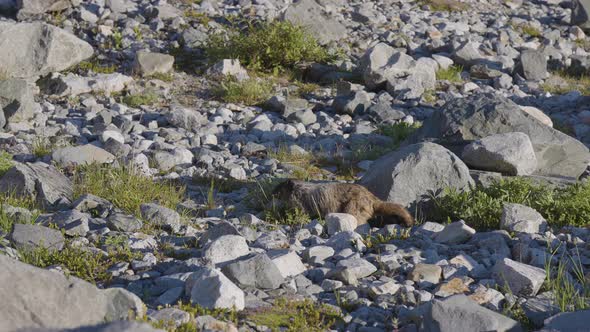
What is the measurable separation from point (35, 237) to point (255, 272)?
5.53 ft

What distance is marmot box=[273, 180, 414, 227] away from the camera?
278 inches

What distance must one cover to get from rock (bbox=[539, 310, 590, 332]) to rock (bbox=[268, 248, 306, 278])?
5.90ft

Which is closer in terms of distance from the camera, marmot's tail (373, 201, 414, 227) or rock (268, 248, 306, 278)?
rock (268, 248, 306, 278)

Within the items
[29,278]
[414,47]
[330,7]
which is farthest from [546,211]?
[330,7]

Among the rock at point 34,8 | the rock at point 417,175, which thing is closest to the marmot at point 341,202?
the rock at point 417,175

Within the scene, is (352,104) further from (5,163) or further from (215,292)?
(215,292)

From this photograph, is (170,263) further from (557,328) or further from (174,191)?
(557,328)

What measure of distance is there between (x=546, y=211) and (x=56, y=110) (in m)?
6.45

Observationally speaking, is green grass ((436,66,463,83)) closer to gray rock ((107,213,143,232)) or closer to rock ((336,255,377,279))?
gray rock ((107,213,143,232))

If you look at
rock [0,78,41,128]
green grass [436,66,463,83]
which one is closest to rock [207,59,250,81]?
rock [0,78,41,128]

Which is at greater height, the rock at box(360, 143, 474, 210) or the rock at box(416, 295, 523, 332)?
the rock at box(416, 295, 523, 332)

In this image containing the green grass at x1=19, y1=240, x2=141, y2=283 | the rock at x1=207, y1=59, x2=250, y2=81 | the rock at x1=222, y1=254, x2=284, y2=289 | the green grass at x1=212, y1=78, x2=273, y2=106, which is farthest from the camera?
the rock at x1=207, y1=59, x2=250, y2=81

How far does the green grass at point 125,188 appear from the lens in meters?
7.16

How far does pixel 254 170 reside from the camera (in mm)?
8883
